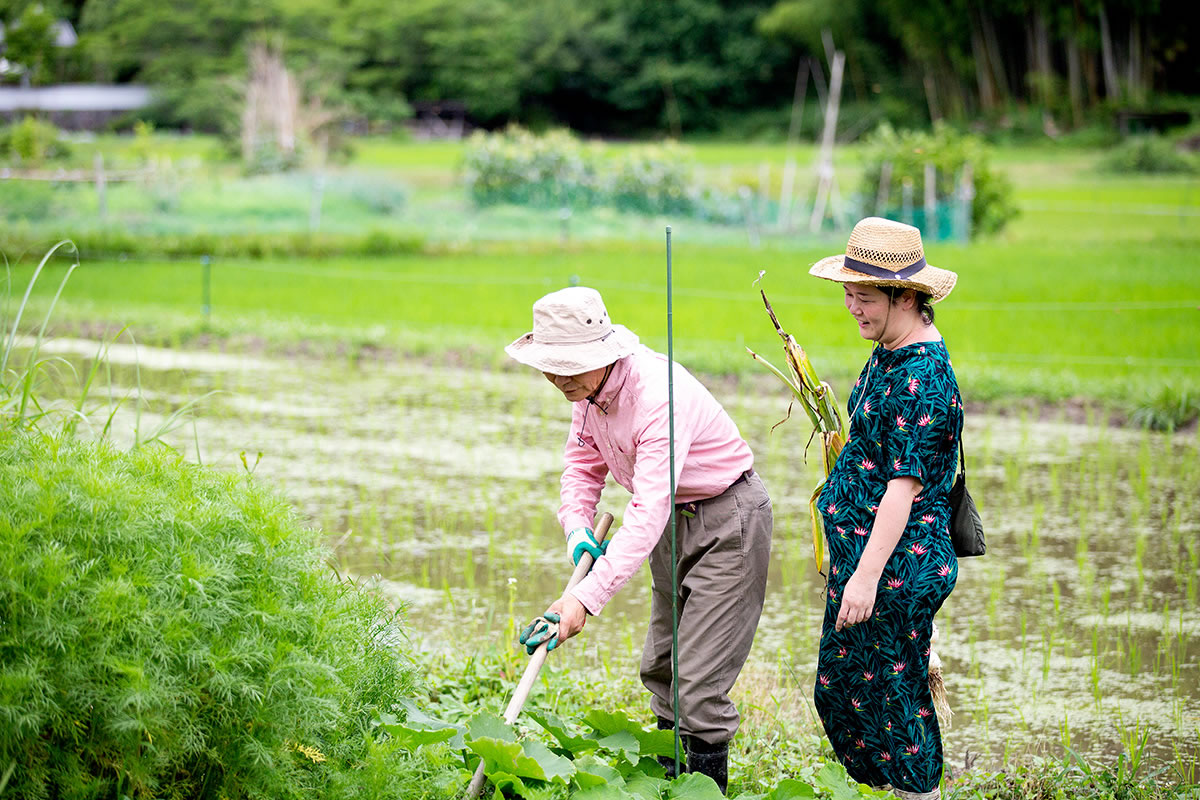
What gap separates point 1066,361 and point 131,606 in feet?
26.5

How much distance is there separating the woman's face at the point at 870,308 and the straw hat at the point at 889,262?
29 mm

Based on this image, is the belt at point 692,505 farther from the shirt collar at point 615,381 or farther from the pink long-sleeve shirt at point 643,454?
the shirt collar at point 615,381

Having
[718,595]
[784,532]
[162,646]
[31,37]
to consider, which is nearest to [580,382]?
[718,595]

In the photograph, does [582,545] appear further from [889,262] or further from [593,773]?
[889,262]

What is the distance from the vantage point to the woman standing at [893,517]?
2.66 m

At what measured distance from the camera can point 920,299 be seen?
9.11 feet

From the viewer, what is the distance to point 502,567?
5004mm

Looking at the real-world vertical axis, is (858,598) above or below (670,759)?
above

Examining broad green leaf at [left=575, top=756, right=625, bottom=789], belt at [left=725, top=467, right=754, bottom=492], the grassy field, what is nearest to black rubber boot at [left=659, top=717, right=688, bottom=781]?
broad green leaf at [left=575, top=756, right=625, bottom=789]

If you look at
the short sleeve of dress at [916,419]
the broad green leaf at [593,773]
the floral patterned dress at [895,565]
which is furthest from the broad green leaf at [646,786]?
Answer: the short sleeve of dress at [916,419]

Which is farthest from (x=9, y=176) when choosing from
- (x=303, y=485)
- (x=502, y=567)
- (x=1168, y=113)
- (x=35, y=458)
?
(x=1168, y=113)

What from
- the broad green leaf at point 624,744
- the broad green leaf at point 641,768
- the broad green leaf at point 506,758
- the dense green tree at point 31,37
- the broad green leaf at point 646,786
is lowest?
the broad green leaf at point 641,768

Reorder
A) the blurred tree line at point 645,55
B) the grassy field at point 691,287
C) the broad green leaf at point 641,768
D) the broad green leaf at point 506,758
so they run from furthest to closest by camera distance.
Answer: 1. the blurred tree line at point 645,55
2. the grassy field at point 691,287
3. the broad green leaf at point 641,768
4. the broad green leaf at point 506,758

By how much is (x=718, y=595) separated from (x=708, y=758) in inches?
15.4
